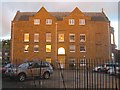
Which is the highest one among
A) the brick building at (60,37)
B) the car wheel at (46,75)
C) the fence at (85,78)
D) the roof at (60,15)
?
the roof at (60,15)

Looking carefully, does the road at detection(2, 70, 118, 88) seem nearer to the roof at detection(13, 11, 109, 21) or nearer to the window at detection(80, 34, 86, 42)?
the window at detection(80, 34, 86, 42)

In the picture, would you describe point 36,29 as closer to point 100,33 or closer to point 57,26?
point 57,26

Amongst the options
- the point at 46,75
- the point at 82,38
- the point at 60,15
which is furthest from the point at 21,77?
the point at 60,15

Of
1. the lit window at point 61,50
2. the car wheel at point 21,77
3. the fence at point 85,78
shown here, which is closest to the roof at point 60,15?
the lit window at point 61,50

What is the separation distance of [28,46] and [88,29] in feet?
51.2

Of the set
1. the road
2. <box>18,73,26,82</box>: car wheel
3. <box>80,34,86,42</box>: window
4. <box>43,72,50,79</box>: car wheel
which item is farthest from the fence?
<box>80,34,86,42</box>: window

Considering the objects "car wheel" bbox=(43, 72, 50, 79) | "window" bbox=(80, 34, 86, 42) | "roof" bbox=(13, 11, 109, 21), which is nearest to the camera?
"car wheel" bbox=(43, 72, 50, 79)

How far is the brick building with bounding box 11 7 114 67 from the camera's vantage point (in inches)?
2749

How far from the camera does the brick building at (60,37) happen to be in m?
69.8

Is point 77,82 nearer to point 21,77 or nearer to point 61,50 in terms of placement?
point 21,77

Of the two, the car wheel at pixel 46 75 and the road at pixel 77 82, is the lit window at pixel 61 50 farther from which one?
A: the road at pixel 77 82

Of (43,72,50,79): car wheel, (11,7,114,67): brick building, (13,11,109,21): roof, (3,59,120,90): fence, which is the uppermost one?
(13,11,109,21): roof

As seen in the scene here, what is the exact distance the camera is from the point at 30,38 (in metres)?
70.9

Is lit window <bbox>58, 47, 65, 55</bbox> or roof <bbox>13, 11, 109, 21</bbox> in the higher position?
roof <bbox>13, 11, 109, 21</bbox>
